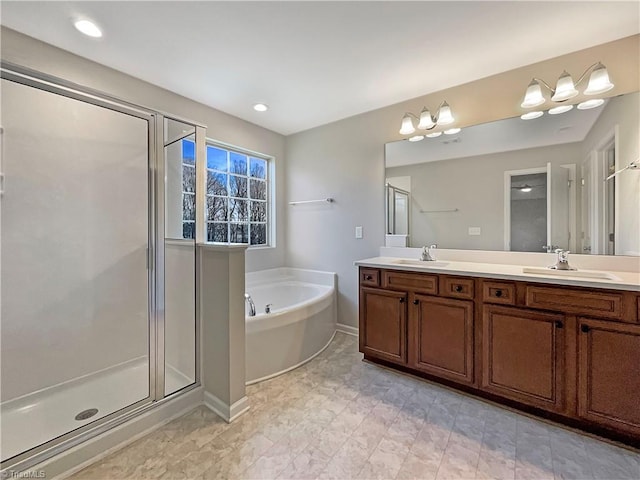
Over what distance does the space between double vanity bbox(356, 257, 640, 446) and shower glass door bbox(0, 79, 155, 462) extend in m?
1.82

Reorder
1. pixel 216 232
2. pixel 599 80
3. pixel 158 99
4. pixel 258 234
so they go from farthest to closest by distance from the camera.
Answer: pixel 258 234 → pixel 216 232 → pixel 158 99 → pixel 599 80

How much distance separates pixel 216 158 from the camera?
10.0ft

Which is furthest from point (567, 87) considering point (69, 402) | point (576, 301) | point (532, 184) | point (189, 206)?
point (69, 402)

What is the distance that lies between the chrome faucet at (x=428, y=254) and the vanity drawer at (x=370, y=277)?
509 mm

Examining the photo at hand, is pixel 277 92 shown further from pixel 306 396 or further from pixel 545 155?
pixel 306 396

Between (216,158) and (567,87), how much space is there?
3028 millimetres

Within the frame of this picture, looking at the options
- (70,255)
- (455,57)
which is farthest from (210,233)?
(455,57)

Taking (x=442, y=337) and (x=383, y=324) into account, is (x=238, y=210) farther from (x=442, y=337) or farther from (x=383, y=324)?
(x=442, y=337)

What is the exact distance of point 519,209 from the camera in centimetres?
217

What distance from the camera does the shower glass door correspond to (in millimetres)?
1788

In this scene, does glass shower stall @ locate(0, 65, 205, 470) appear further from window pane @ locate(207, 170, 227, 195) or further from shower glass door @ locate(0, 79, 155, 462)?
window pane @ locate(207, 170, 227, 195)

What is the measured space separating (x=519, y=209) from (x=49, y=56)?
11.4 feet

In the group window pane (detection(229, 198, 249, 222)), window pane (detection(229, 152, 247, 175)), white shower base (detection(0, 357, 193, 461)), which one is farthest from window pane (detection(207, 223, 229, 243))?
white shower base (detection(0, 357, 193, 461))

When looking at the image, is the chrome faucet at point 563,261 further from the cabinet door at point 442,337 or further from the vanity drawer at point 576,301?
the cabinet door at point 442,337
